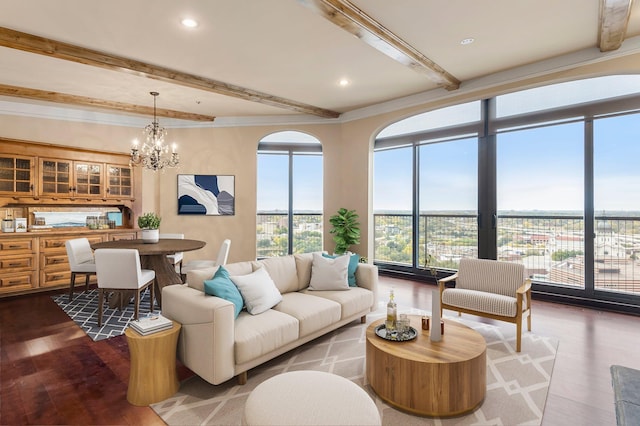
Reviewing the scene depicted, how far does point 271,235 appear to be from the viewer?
676cm

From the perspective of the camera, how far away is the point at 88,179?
→ 5574 mm

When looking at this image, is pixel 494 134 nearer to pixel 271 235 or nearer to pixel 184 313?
pixel 271 235

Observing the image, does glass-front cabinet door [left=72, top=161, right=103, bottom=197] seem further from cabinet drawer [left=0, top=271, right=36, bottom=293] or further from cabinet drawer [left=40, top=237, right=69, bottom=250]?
cabinet drawer [left=0, top=271, right=36, bottom=293]

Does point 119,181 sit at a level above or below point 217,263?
above

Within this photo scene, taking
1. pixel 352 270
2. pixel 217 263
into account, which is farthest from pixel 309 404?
pixel 217 263

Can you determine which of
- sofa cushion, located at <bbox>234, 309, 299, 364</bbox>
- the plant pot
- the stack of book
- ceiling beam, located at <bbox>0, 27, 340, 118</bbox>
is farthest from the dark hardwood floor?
ceiling beam, located at <bbox>0, 27, 340, 118</bbox>

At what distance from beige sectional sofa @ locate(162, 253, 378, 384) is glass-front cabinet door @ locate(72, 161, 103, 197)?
4.01 metres

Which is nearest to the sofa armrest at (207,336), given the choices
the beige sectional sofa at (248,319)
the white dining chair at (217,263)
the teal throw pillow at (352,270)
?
the beige sectional sofa at (248,319)

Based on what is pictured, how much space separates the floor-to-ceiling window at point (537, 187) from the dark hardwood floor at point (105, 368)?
0.72m

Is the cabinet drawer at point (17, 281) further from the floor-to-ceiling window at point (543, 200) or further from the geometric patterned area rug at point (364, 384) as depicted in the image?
the floor-to-ceiling window at point (543, 200)

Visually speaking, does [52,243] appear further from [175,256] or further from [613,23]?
[613,23]

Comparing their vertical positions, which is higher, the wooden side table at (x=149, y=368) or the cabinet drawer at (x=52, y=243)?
the cabinet drawer at (x=52, y=243)

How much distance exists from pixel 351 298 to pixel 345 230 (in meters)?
2.73

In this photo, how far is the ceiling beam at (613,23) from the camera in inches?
111
